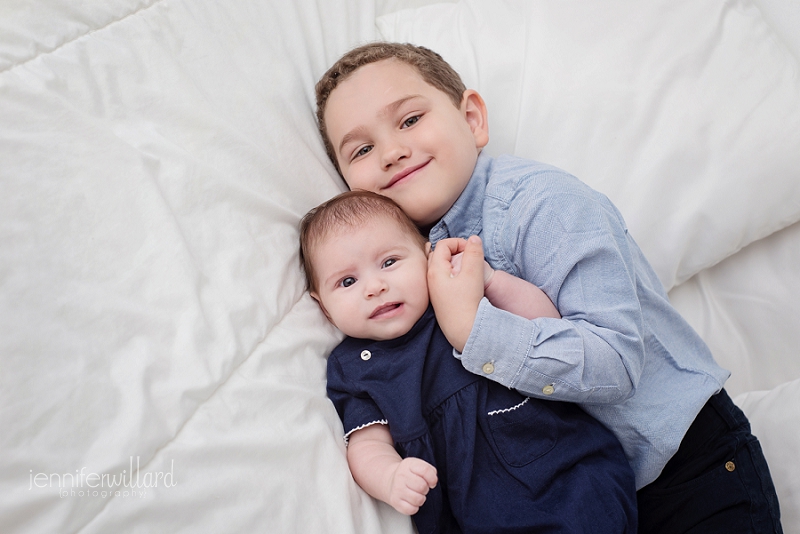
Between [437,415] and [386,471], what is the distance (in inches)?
5.9

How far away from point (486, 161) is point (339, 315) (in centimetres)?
47

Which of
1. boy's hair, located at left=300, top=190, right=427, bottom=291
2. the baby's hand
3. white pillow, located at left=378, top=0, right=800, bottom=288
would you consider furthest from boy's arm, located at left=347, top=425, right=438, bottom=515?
white pillow, located at left=378, top=0, right=800, bottom=288

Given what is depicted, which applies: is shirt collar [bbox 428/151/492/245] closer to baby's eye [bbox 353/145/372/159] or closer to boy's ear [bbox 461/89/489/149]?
boy's ear [bbox 461/89/489/149]

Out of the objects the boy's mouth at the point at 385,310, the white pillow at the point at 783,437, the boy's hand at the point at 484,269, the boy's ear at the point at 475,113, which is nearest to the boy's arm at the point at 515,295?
the boy's hand at the point at 484,269

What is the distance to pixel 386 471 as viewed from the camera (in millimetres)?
883

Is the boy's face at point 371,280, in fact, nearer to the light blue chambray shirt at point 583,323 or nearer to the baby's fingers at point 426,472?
the light blue chambray shirt at point 583,323

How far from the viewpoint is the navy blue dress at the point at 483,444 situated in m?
0.92

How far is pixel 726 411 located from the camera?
1102 mm

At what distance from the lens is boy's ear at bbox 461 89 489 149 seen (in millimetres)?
1252

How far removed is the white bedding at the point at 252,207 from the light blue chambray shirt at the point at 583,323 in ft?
0.79

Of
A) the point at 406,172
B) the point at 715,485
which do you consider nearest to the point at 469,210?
the point at 406,172

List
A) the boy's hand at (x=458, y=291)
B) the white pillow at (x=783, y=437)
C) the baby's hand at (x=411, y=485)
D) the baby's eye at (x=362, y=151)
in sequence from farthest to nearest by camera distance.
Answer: the baby's eye at (x=362, y=151)
the white pillow at (x=783, y=437)
the boy's hand at (x=458, y=291)
the baby's hand at (x=411, y=485)

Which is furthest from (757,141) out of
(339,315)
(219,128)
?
(219,128)

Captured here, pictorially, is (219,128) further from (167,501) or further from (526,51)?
(526,51)
